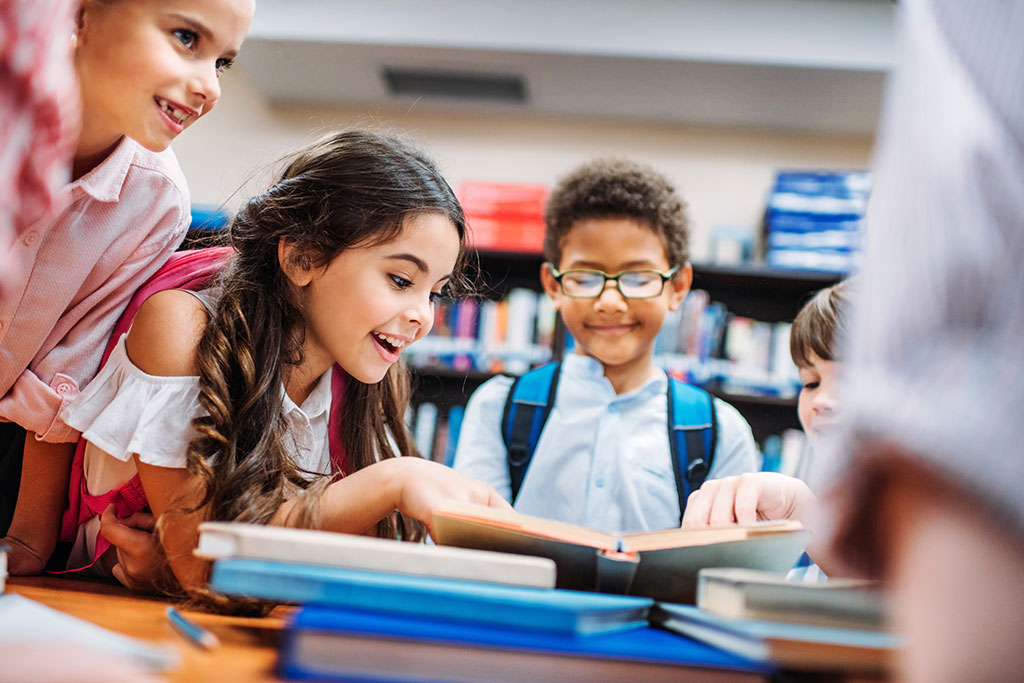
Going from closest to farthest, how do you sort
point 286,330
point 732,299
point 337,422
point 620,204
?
point 286,330, point 337,422, point 620,204, point 732,299

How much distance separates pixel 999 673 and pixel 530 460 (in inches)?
Result: 54.7

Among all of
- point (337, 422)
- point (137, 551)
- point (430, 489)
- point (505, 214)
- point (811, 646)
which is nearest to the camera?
point (811, 646)

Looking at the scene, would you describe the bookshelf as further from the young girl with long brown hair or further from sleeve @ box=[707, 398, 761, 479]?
the young girl with long brown hair

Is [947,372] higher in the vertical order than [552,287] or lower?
lower

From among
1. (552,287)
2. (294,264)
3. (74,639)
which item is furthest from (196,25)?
(552,287)

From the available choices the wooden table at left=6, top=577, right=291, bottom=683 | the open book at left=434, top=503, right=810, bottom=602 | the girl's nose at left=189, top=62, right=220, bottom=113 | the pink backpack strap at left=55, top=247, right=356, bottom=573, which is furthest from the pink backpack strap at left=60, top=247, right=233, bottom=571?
the open book at left=434, top=503, right=810, bottom=602

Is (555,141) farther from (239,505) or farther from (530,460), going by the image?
(239,505)

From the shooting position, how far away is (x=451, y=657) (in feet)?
1.31

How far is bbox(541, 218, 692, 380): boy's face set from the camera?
1654 millimetres

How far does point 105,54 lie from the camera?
83cm

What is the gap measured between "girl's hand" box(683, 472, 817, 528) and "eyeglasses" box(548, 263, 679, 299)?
810 millimetres

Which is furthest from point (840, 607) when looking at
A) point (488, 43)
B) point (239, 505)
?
point (488, 43)

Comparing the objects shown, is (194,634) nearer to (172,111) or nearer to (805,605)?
(805,605)

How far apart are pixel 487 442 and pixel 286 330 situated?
2.34ft
